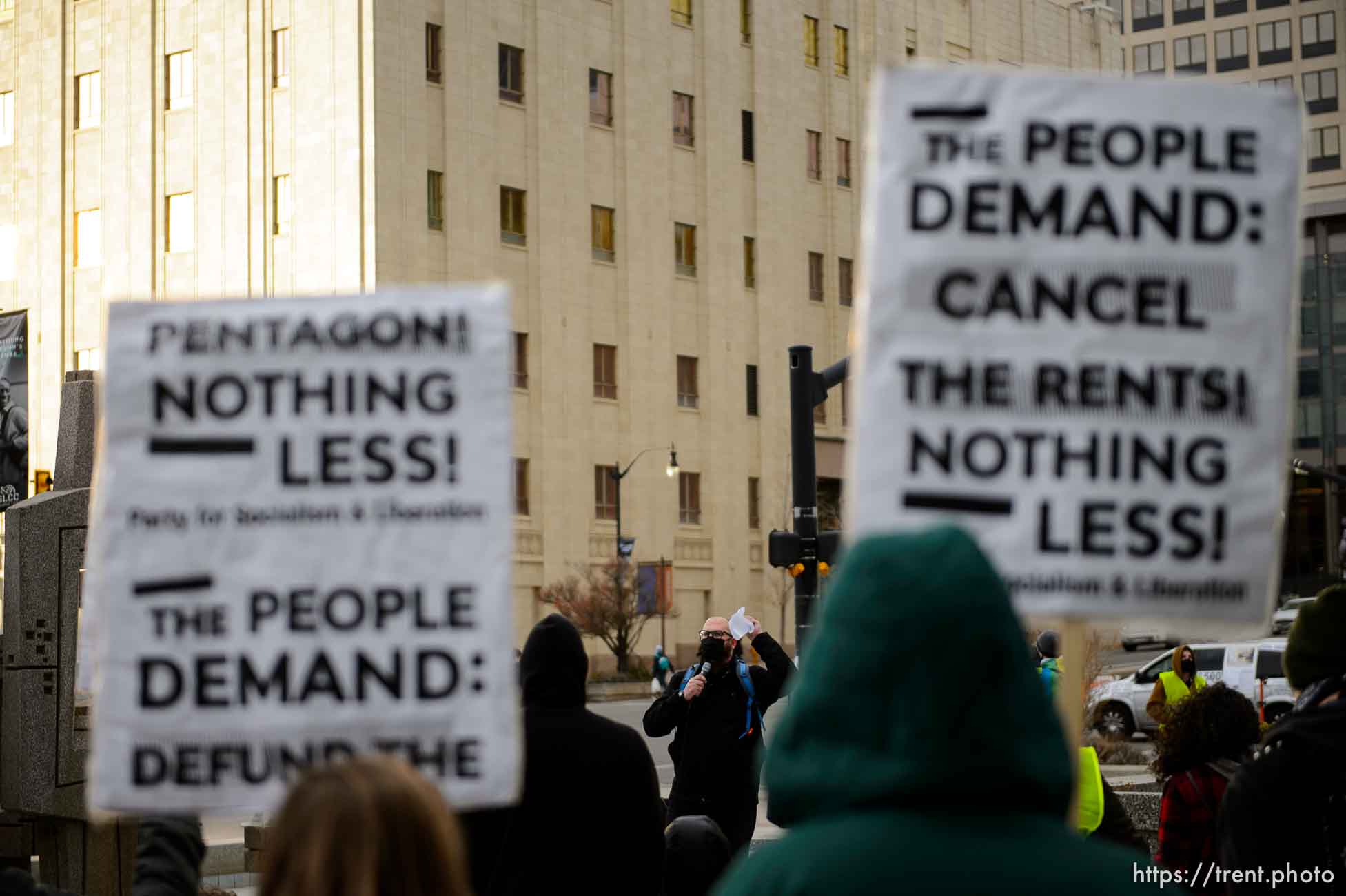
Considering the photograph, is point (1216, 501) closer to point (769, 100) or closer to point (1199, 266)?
point (1199, 266)

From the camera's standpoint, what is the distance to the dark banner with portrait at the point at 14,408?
2730 centimetres

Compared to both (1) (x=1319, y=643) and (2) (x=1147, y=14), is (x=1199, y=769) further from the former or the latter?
(2) (x=1147, y=14)

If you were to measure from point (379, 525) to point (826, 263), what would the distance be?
63168mm

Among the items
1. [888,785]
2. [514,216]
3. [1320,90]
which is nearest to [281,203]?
[514,216]

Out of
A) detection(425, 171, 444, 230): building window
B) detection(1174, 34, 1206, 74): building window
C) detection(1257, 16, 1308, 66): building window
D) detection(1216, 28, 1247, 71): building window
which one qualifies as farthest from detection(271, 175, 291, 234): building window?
detection(1257, 16, 1308, 66): building window

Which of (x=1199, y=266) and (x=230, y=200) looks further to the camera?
(x=230, y=200)

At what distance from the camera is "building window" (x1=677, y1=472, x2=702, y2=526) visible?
6084 centimetres

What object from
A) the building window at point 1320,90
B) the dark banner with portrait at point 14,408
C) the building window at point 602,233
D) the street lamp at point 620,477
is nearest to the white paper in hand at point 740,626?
the dark banner with portrait at point 14,408

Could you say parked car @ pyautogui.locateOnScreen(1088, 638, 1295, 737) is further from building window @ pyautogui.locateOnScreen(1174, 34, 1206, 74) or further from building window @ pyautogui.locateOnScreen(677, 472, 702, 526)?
building window @ pyautogui.locateOnScreen(1174, 34, 1206, 74)

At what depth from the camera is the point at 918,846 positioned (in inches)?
98.0

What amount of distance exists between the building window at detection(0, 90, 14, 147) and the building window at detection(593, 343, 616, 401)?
1949 centimetres

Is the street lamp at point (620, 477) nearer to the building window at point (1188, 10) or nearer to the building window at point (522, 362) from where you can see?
the building window at point (522, 362)

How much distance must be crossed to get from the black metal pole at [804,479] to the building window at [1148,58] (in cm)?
8881

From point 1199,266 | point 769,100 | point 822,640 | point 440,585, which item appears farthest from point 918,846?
point 769,100
